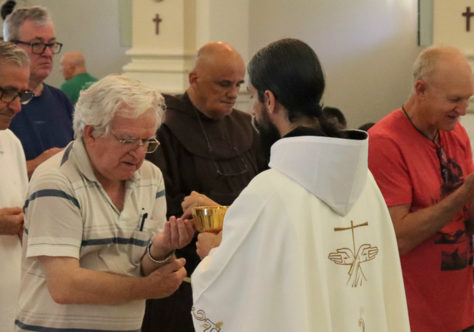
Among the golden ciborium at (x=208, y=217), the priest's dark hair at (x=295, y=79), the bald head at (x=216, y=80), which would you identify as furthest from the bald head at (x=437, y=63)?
the golden ciborium at (x=208, y=217)

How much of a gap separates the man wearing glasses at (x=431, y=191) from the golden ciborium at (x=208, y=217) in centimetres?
87

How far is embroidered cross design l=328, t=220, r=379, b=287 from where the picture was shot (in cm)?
253

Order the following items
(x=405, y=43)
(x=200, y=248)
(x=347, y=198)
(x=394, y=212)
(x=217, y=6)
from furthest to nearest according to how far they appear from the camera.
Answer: (x=405, y=43), (x=217, y=6), (x=394, y=212), (x=200, y=248), (x=347, y=198)

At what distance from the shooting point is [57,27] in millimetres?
11688

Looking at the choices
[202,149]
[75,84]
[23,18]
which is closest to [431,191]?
[202,149]

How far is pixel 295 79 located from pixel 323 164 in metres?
0.28

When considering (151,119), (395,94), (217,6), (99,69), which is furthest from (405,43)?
(151,119)

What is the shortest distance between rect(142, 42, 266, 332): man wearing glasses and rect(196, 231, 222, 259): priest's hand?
3.68ft

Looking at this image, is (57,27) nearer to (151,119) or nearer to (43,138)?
(43,138)

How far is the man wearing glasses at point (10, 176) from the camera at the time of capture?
308cm

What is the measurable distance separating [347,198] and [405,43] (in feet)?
20.6

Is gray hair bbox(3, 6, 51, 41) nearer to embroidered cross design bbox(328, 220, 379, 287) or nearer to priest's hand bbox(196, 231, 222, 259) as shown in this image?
priest's hand bbox(196, 231, 222, 259)

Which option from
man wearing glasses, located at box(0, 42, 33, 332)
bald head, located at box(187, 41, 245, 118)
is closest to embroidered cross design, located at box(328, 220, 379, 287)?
man wearing glasses, located at box(0, 42, 33, 332)

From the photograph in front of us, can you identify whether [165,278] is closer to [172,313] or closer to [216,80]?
[172,313]
